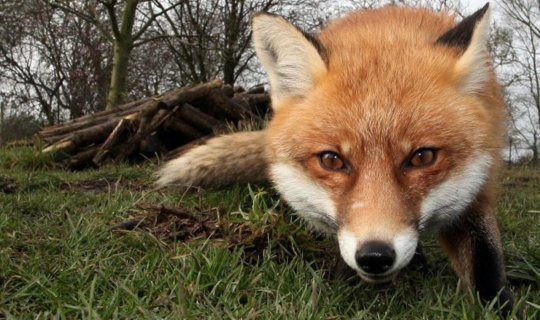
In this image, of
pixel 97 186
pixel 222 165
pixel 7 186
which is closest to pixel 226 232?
pixel 222 165

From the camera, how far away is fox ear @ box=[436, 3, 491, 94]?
2.81 meters

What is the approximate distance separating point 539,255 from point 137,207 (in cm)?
267

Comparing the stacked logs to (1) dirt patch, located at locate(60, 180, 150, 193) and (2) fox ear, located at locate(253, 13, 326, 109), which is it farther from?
(2) fox ear, located at locate(253, 13, 326, 109)

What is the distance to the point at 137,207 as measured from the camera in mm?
3947

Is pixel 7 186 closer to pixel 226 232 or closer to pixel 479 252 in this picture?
pixel 226 232

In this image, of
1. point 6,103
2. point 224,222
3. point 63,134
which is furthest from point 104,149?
point 6,103

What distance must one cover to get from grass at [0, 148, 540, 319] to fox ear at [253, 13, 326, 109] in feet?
2.89

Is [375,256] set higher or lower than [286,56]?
lower

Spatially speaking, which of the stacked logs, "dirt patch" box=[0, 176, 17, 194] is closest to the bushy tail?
"dirt patch" box=[0, 176, 17, 194]

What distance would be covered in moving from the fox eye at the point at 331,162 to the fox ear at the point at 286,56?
53 cm

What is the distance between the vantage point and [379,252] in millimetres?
2162

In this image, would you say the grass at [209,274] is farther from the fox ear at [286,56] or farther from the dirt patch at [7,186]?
the fox ear at [286,56]

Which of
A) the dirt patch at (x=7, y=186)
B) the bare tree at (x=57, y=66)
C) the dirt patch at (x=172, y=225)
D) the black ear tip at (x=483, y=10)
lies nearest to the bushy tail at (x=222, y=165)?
the dirt patch at (x=172, y=225)

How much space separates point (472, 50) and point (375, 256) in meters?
1.33
